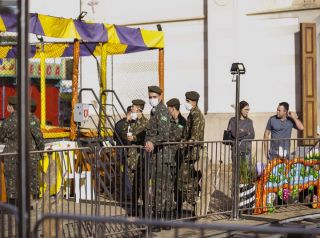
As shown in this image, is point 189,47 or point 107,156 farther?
point 189,47

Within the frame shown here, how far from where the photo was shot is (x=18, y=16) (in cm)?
341

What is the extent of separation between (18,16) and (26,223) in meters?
1.13

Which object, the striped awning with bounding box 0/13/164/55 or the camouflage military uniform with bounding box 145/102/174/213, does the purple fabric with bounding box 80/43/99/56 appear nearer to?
the striped awning with bounding box 0/13/164/55

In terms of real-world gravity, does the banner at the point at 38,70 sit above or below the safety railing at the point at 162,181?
above

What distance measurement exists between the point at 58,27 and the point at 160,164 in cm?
401

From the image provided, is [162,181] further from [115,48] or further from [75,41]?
[115,48]

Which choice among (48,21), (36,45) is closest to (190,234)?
(48,21)

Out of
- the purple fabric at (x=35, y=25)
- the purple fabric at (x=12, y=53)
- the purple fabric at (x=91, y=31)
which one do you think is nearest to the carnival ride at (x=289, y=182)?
the purple fabric at (x=91, y=31)

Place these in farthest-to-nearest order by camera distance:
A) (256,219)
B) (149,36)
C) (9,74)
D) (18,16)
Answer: (9,74), (149,36), (256,219), (18,16)

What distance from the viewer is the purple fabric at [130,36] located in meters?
12.5

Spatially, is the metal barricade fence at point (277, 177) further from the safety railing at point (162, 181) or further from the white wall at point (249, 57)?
the white wall at point (249, 57)

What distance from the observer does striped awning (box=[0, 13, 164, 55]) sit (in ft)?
34.9

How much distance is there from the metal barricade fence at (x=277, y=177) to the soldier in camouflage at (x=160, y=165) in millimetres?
1464

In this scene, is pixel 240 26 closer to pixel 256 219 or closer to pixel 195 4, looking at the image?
pixel 195 4
